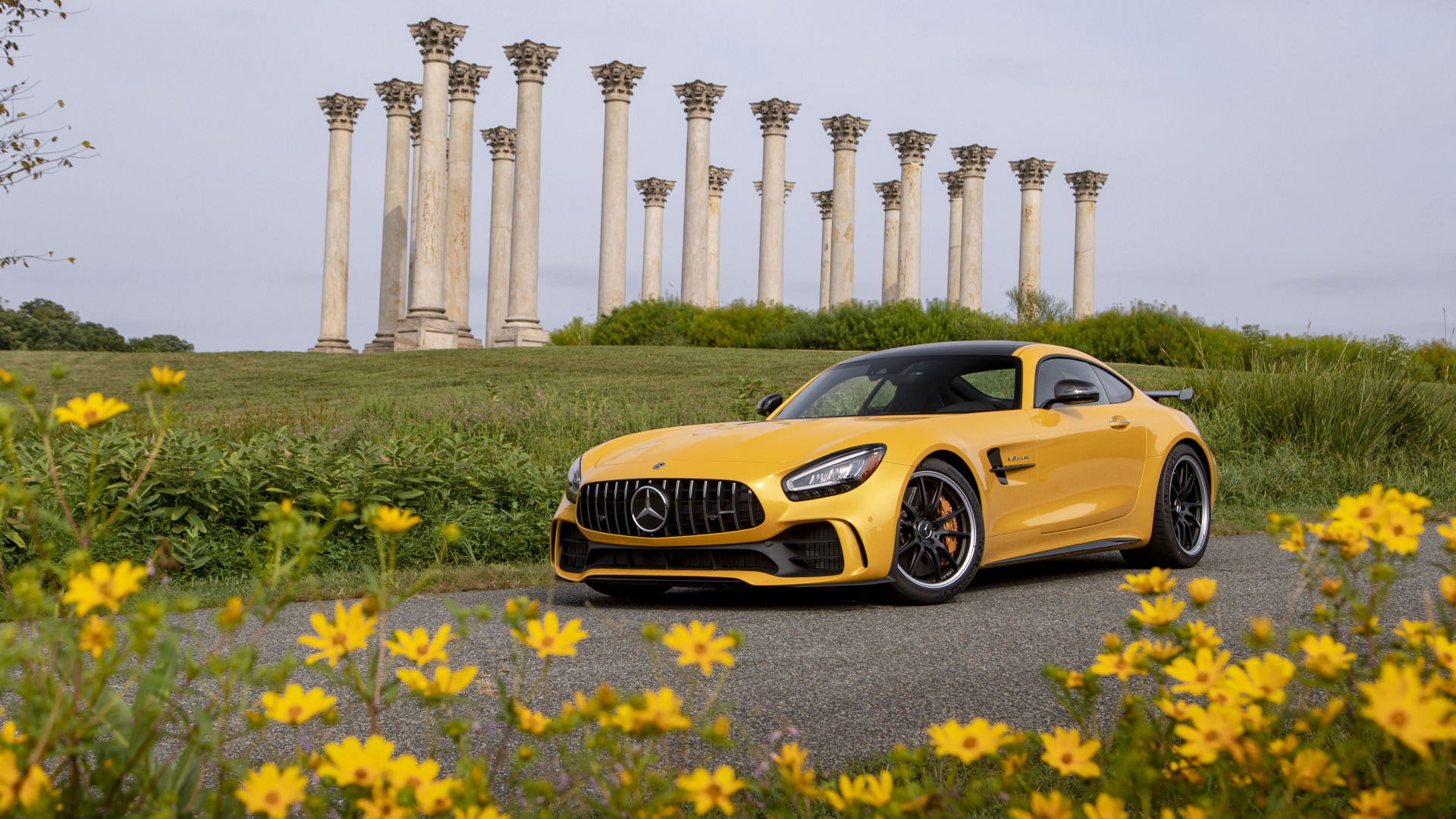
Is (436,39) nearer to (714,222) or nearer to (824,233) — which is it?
(714,222)

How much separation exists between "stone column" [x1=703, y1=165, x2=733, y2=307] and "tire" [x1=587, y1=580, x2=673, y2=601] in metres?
40.9

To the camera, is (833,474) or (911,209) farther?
(911,209)

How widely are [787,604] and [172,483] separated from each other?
4831 mm

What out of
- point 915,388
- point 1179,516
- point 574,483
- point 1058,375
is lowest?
point 1179,516

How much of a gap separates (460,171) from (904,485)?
116 feet

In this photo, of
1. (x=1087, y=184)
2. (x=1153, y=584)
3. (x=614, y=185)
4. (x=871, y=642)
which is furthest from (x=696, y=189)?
(x=1153, y=584)

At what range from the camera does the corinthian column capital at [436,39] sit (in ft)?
125

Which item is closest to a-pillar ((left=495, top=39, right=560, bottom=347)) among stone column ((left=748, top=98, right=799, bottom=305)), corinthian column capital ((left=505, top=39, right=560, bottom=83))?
corinthian column capital ((left=505, top=39, right=560, bottom=83))

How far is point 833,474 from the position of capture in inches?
237

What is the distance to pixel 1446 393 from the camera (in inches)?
610

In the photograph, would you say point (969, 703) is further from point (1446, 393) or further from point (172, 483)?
point (1446, 393)

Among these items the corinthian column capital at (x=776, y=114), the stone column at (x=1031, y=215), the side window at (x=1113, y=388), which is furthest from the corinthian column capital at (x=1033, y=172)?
the side window at (x=1113, y=388)

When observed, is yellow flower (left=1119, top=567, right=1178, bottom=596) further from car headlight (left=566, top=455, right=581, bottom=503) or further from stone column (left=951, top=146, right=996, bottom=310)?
stone column (left=951, top=146, right=996, bottom=310)

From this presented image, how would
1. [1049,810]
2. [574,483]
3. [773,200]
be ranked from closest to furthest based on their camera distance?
[1049,810] → [574,483] → [773,200]
